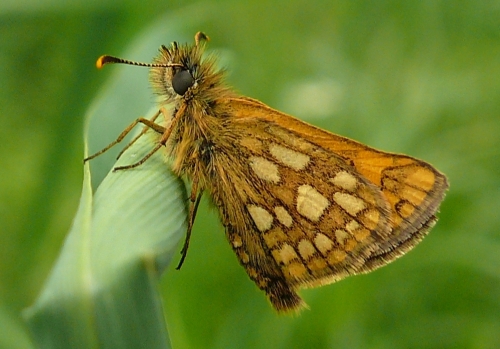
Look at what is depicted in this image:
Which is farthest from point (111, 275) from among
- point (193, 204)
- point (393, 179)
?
point (393, 179)

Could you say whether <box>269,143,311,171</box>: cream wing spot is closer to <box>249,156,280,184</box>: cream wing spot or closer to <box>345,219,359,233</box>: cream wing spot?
<box>249,156,280,184</box>: cream wing spot

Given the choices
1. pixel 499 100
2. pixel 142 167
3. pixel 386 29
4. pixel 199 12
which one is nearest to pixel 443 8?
pixel 386 29

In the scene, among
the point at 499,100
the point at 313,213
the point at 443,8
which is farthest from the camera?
the point at 443,8

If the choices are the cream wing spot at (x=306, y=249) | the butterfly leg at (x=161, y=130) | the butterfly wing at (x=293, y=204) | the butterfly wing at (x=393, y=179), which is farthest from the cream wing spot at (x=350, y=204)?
the butterfly leg at (x=161, y=130)

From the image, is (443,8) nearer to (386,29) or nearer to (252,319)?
(386,29)

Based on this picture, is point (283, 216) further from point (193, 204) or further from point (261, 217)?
point (193, 204)
